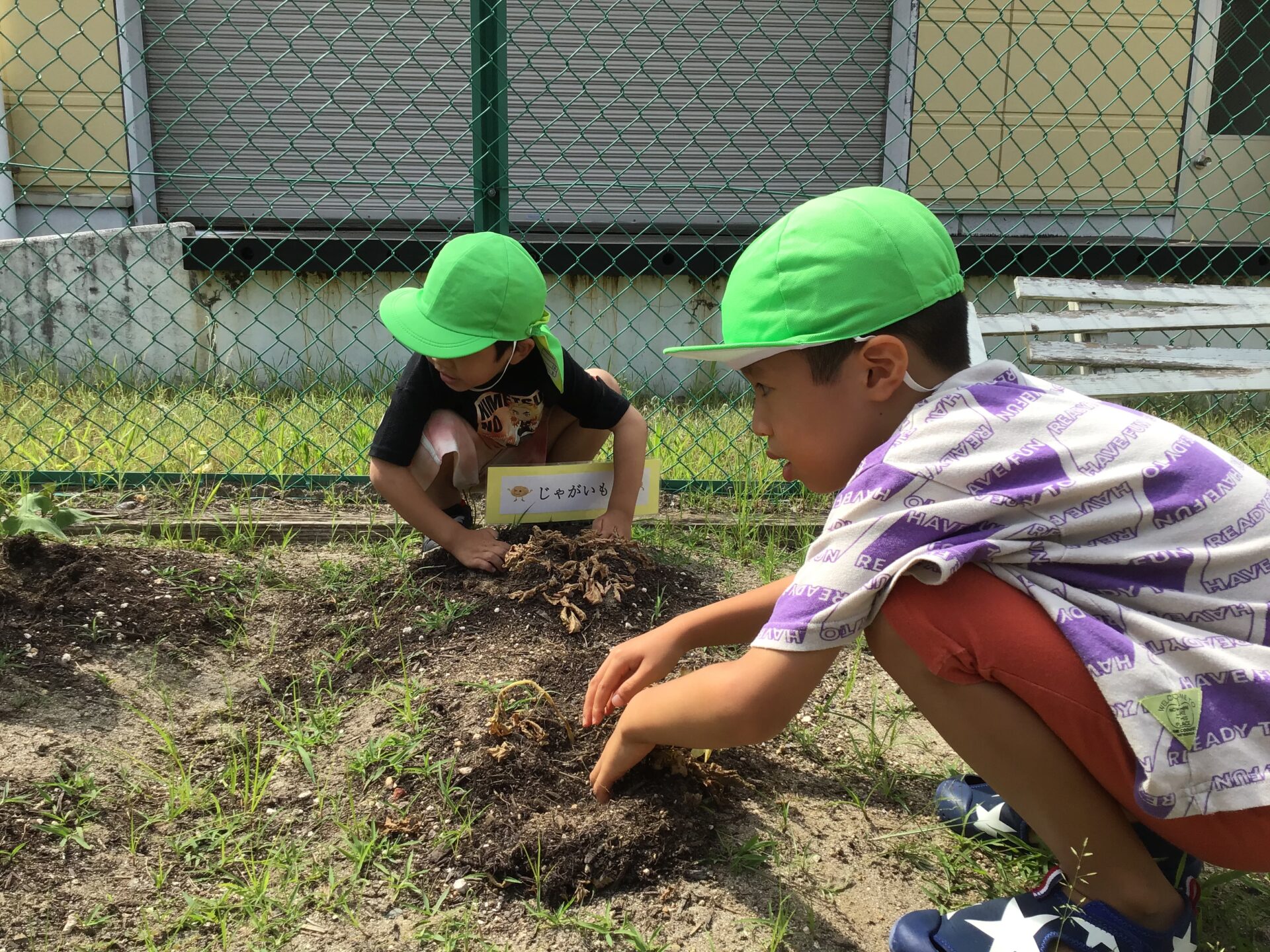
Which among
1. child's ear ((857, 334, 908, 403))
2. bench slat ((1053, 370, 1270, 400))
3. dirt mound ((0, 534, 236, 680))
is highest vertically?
child's ear ((857, 334, 908, 403))

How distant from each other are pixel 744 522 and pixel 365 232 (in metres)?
3.40

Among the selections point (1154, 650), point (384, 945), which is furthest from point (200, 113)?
point (1154, 650)

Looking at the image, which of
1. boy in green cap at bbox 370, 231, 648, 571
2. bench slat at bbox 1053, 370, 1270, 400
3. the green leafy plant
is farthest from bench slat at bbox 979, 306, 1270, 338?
the green leafy plant

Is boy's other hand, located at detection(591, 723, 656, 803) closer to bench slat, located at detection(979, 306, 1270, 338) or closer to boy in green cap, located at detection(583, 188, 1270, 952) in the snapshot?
boy in green cap, located at detection(583, 188, 1270, 952)

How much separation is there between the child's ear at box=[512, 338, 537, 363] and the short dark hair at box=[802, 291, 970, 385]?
114 centimetres

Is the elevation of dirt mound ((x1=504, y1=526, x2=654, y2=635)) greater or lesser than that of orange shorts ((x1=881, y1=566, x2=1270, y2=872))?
lesser

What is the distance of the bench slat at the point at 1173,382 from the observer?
3.66 metres

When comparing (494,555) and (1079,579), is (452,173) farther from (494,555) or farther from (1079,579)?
(1079,579)

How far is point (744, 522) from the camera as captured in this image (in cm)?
294

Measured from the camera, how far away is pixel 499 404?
2.52 metres

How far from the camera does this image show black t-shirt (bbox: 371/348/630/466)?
2406 mm

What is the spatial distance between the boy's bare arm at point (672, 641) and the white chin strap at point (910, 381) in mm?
352

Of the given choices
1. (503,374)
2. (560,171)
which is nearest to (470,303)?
(503,374)

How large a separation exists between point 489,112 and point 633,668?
1.95m
